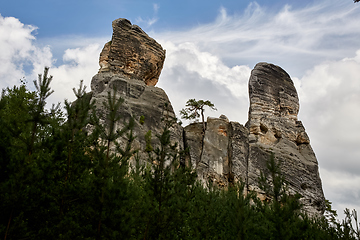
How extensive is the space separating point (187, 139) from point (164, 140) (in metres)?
24.4

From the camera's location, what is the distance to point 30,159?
1055cm

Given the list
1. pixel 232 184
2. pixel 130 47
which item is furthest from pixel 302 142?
pixel 130 47

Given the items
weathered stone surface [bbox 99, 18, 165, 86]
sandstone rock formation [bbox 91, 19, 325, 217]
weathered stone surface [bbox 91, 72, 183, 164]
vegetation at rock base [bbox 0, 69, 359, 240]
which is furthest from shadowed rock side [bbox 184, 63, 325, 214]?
vegetation at rock base [bbox 0, 69, 359, 240]

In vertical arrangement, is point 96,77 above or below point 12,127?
above

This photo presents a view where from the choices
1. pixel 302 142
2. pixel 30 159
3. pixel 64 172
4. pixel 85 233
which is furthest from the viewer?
pixel 302 142

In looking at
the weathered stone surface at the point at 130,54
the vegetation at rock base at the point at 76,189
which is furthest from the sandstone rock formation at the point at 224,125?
the vegetation at rock base at the point at 76,189

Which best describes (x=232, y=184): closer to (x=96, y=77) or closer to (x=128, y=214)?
(x=96, y=77)

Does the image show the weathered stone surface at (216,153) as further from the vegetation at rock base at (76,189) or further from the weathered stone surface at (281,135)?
the vegetation at rock base at (76,189)

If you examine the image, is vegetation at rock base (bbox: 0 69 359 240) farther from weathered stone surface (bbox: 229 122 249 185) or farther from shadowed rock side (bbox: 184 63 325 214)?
weathered stone surface (bbox: 229 122 249 185)

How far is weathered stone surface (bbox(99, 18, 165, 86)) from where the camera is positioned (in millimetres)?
39344

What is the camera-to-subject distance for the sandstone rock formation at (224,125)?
3491 centimetres

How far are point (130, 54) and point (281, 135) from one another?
68.6ft

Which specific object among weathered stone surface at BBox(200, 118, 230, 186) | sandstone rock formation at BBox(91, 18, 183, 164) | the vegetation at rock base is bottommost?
the vegetation at rock base

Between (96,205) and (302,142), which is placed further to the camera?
(302,142)
